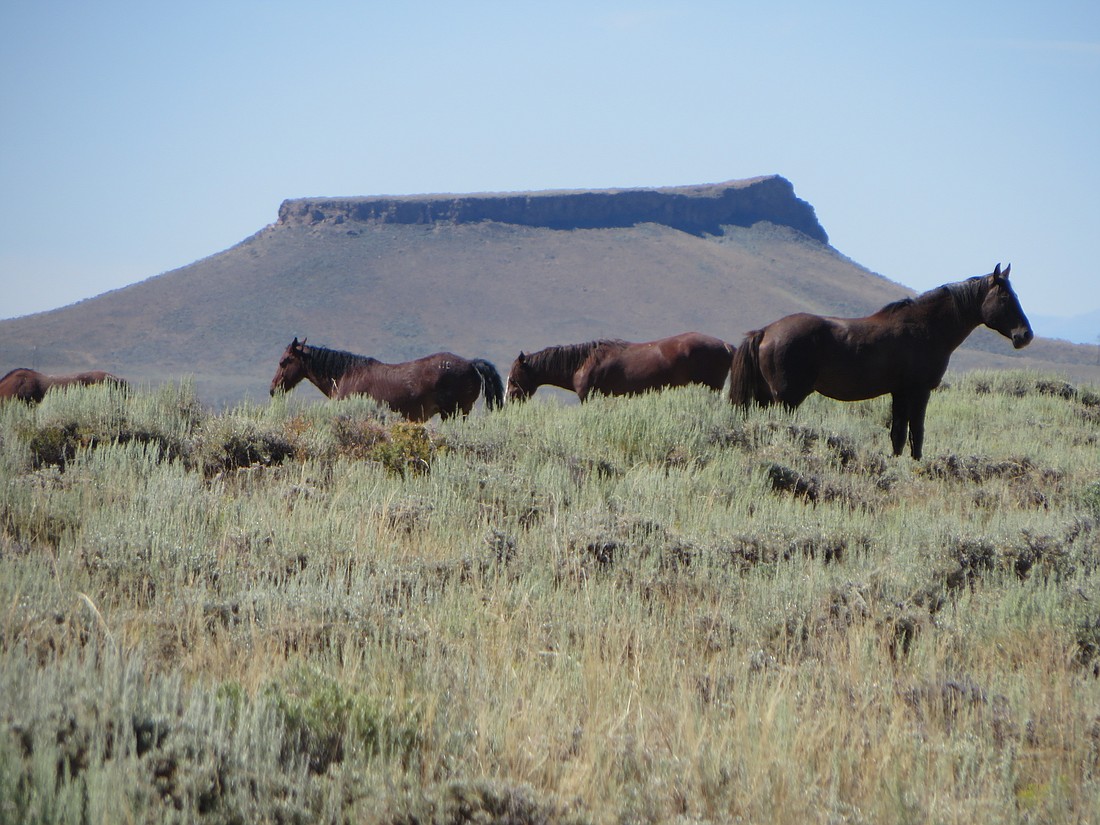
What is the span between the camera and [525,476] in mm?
7500

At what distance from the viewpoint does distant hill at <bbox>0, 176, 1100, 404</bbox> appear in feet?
224

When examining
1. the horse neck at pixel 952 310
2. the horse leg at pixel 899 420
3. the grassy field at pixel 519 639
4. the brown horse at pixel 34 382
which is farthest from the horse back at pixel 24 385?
the horse neck at pixel 952 310

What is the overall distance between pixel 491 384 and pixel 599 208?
94817mm

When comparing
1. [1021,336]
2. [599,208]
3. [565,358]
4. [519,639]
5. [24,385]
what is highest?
[599,208]

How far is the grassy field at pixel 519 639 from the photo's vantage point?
9.61 ft

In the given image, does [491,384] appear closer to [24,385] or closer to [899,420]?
[899,420]

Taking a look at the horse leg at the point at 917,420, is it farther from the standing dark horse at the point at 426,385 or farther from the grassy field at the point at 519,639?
the standing dark horse at the point at 426,385

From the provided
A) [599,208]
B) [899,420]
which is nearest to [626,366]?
[899,420]

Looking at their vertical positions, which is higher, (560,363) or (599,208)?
(599,208)

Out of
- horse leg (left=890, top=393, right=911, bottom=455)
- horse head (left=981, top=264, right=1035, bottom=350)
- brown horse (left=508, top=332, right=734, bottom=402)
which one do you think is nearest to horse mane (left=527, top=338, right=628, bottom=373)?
brown horse (left=508, top=332, right=734, bottom=402)

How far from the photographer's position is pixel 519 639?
441 cm

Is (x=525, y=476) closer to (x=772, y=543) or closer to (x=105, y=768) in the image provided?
(x=772, y=543)

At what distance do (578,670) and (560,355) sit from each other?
12.2 meters

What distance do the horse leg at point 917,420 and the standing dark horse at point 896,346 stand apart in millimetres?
11
